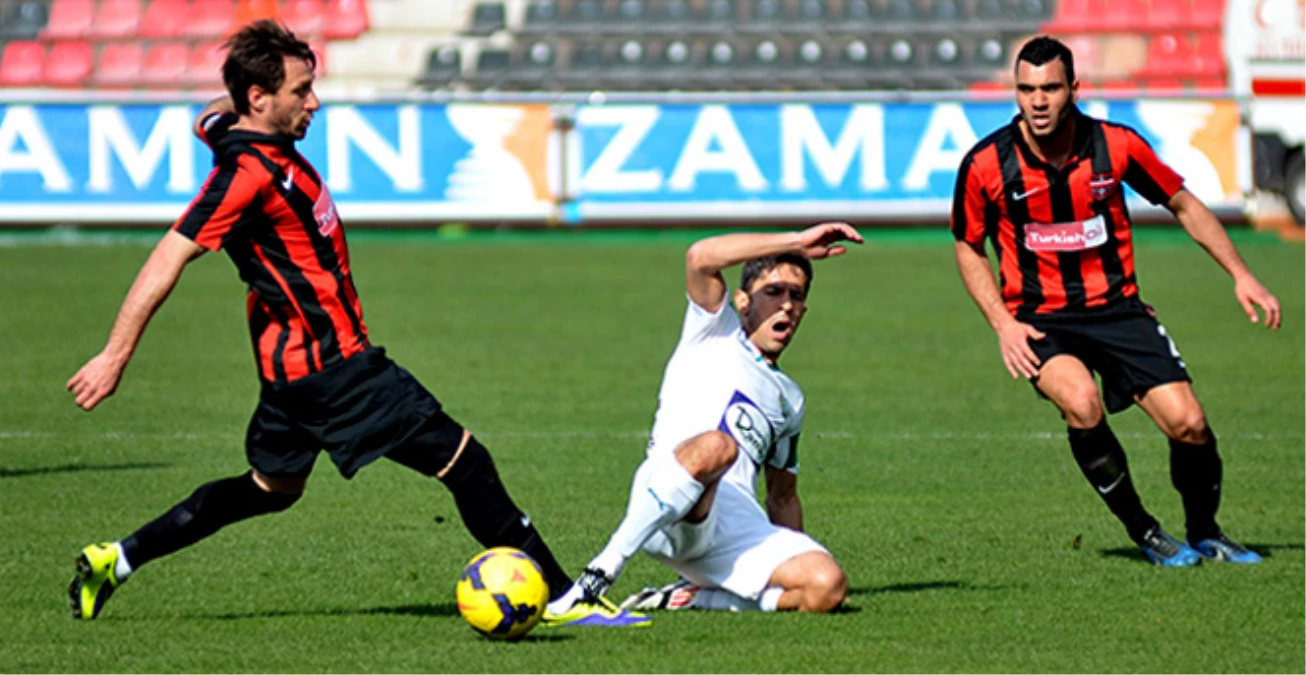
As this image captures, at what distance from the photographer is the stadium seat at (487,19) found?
25.3 m

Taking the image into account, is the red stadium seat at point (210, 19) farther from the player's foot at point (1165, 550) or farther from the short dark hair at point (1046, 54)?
the player's foot at point (1165, 550)

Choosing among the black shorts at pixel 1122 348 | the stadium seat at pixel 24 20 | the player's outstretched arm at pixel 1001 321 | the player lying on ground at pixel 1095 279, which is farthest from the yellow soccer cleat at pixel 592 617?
the stadium seat at pixel 24 20

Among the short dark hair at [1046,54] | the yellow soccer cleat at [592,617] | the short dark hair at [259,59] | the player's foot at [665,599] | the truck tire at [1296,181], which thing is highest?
the short dark hair at [259,59]

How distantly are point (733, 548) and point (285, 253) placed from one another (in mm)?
1533

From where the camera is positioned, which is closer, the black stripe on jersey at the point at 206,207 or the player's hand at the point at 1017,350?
the black stripe on jersey at the point at 206,207

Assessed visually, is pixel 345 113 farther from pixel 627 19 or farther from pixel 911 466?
pixel 911 466

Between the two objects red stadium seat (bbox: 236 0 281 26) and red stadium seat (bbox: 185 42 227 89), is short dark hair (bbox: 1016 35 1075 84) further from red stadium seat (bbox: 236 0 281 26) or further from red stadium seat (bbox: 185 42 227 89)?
red stadium seat (bbox: 236 0 281 26)

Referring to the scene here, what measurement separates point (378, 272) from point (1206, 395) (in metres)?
8.48

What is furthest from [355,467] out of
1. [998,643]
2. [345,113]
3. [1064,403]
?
[345,113]

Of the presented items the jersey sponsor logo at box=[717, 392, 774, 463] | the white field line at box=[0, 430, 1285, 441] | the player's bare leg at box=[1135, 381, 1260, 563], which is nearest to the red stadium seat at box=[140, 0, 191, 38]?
the white field line at box=[0, 430, 1285, 441]

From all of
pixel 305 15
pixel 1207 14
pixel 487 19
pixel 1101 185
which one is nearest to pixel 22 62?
pixel 305 15

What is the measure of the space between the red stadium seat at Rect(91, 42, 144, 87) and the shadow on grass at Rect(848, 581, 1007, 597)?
65.9 feet

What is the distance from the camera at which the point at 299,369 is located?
5430 mm

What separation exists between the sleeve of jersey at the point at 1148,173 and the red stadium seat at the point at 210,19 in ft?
65.3
